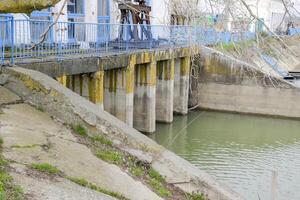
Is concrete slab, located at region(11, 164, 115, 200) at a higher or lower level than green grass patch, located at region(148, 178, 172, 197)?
higher

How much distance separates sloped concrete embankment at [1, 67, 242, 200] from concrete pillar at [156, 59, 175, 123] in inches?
536

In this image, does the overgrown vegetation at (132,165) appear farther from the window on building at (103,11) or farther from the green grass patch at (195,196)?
the window on building at (103,11)

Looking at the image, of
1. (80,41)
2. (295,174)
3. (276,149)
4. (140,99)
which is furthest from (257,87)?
(80,41)

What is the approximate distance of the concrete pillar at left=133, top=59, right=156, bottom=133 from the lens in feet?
61.5

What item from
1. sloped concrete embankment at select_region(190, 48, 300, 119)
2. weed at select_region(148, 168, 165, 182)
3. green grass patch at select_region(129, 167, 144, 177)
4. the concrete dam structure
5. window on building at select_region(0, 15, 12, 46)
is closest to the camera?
green grass patch at select_region(129, 167, 144, 177)

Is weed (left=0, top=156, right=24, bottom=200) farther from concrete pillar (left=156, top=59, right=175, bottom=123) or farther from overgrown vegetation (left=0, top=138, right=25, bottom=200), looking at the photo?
concrete pillar (left=156, top=59, right=175, bottom=123)

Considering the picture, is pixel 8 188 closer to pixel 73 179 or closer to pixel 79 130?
pixel 73 179

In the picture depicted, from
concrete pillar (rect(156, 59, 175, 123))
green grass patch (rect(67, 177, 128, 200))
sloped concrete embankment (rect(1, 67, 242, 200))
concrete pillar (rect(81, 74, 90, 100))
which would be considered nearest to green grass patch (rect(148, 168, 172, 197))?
sloped concrete embankment (rect(1, 67, 242, 200))

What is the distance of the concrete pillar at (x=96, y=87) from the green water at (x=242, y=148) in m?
3.89

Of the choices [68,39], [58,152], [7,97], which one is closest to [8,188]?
[58,152]

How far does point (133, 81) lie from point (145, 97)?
1.97 metres

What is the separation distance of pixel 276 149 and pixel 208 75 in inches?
306

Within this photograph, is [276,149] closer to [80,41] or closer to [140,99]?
[140,99]

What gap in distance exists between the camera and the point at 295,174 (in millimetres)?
14508
